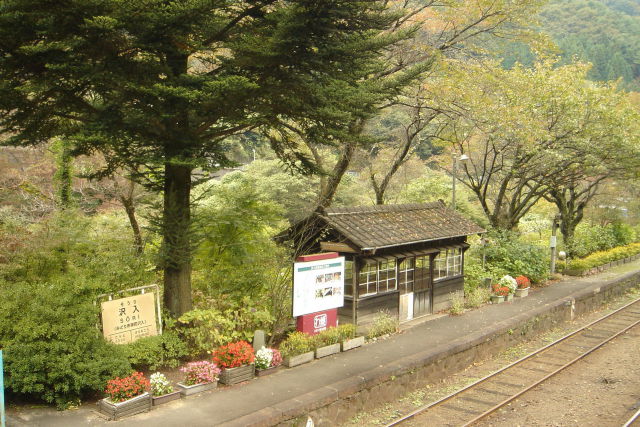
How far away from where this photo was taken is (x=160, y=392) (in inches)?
362

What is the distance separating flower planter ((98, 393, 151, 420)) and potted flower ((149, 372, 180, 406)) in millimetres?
263

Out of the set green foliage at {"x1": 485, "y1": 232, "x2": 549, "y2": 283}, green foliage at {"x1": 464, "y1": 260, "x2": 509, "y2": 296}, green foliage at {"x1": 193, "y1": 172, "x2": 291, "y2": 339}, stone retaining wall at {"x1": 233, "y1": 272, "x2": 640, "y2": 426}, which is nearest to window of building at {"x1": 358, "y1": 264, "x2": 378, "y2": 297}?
green foliage at {"x1": 193, "y1": 172, "x2": 291, "y2": 339}

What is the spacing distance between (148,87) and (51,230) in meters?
3.95

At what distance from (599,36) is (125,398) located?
75542 millimetres

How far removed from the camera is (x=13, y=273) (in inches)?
404

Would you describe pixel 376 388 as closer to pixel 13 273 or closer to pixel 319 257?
pixel 319 257

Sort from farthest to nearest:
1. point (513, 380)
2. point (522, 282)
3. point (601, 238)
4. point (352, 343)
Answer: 1. point (601, 238)
2. point (522, 282)
3. point (513, 380)
4. point (352, 343)

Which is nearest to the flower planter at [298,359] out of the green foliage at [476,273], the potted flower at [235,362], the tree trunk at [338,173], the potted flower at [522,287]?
the potted flower at [235,362]

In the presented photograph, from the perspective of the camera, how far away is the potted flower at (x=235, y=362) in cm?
1023

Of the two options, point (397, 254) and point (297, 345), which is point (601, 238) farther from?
point (297, 345)

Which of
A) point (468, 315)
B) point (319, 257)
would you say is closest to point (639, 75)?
point (468, 315)

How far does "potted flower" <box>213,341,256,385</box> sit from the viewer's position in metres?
10.2

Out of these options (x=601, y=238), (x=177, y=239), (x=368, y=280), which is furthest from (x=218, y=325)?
(x=601, y=238)

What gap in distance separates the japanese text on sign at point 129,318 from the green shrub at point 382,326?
18.2ft
